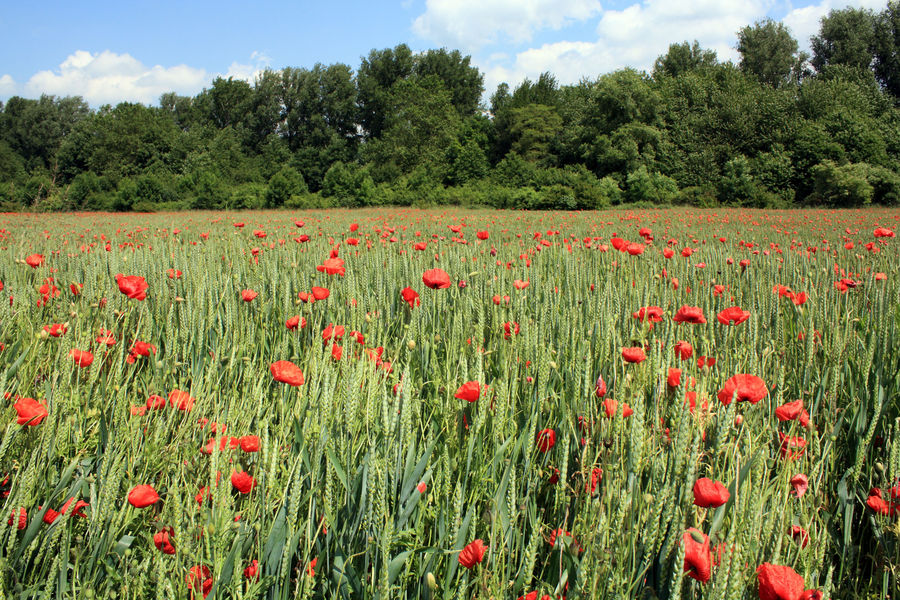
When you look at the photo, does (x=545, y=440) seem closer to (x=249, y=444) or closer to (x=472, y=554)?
(x=472, y=554)

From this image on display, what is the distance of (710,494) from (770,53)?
51.8 meters

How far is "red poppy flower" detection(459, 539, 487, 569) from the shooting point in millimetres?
861

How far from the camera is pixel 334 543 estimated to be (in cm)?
103

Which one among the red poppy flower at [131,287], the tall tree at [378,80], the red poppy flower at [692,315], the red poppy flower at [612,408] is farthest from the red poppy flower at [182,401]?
the tall tree at [378,80]

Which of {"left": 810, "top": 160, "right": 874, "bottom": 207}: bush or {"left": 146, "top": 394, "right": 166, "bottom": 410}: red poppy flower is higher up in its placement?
{"left": 810, "top": 160, "right": 874, "bottom": 207}: bush

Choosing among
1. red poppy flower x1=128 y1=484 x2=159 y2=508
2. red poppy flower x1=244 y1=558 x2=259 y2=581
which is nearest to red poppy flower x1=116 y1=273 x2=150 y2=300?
red poppy flower x1=128 y1=484 x2=159 y2=508

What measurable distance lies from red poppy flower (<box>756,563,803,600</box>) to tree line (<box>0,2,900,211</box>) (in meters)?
17.0

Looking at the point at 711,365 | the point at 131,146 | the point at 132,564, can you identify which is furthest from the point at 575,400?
the point at 131,146

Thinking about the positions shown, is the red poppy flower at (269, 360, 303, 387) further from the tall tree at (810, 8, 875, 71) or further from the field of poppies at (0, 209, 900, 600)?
the tall tree at (810, 8, 875, 71)

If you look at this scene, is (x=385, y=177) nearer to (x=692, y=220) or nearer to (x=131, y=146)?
(x=131, y=146)

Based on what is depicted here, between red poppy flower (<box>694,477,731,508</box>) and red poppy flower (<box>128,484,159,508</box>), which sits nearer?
red poppy flower (<box>694,477,731,508</box>)

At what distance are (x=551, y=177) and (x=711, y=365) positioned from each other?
23896mm

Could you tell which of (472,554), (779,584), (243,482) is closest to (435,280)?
(243,482)

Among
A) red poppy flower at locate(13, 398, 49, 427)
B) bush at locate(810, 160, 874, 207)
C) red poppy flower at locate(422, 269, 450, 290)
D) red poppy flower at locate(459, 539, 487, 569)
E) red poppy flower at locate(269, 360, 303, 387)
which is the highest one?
bush at locate(810, 160, 874, 207)
